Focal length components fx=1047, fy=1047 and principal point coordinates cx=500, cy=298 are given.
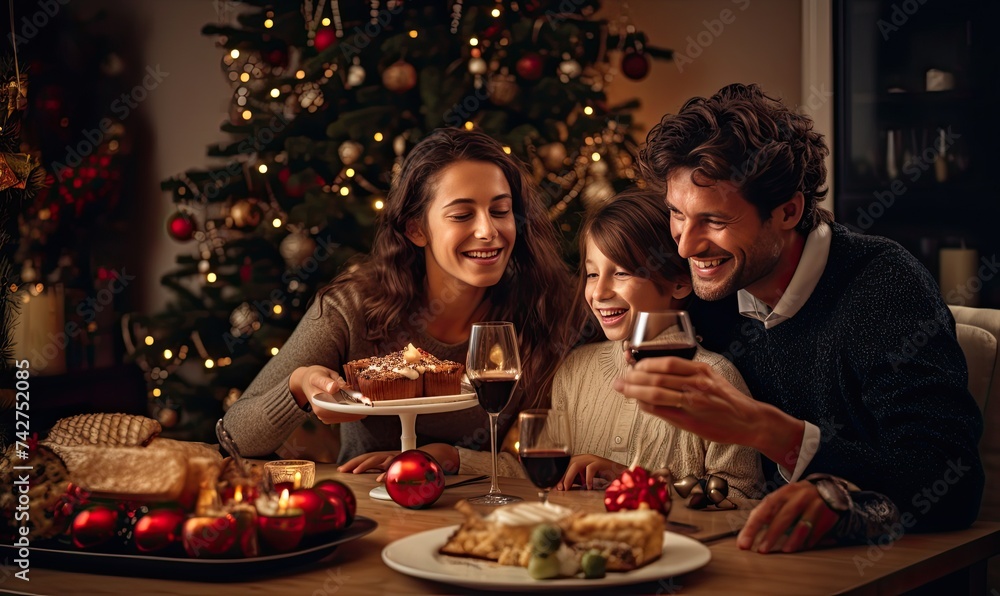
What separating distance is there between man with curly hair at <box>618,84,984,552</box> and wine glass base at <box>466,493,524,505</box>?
386 millimetres

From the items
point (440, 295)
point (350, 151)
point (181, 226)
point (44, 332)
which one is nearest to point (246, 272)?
point (181, 226)

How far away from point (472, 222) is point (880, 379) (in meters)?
1.12

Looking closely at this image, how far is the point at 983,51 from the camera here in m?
4.24

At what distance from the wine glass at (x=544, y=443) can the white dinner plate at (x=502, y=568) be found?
150mm

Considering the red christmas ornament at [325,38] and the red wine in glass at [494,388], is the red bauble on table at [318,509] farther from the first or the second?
the red christmas ornament at [325,38]

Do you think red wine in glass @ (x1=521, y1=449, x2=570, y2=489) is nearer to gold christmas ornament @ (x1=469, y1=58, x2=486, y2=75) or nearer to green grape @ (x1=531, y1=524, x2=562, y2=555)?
green grape @ (x1=531, y1=524, x2=562, y2=555)

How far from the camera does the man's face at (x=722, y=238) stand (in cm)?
206

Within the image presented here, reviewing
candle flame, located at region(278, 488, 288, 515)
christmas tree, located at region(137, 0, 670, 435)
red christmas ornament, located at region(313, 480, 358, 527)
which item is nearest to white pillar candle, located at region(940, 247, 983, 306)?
christmas tree, located at region(137, 0, 670, 435)

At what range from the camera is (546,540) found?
1.31 metres

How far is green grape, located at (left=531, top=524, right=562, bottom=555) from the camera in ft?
4.29

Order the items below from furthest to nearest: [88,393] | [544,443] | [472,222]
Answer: [88,393]
[472,222]
[544,443]

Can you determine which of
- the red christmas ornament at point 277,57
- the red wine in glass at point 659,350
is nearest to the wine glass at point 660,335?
the red wine in glass at point 659,350

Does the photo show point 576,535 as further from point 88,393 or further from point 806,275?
point 88,393

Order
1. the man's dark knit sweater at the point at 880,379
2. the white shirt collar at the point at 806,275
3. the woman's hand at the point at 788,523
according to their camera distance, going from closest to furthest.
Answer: the woman's hand at the point at 788,523 < the man's dark knit sweater at the point at 880,379 < the white shirt collar at the point at 806,275
